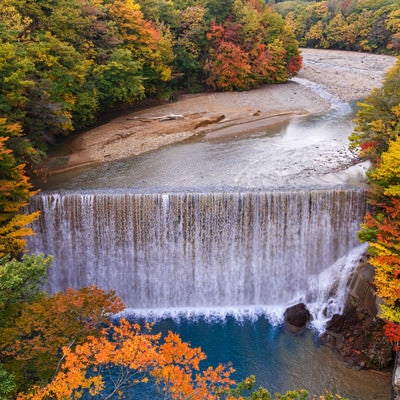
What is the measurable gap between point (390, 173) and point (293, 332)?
627 cm

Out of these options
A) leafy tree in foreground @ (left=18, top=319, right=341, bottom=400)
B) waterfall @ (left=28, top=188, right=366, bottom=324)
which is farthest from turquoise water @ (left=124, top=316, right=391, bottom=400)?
waterfall @ (left=28, top=188, right=366, bottom=324)

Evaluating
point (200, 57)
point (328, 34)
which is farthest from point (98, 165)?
point (328, 34)

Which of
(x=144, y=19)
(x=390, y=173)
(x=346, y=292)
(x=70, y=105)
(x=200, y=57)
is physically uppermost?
(x=144, y=19)

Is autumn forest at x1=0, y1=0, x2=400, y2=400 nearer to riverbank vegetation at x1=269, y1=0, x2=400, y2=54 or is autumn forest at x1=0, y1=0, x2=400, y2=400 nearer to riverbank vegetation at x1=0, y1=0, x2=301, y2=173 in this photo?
riverbank vegetation at x1=0, y1=0, x2=301, y2=173

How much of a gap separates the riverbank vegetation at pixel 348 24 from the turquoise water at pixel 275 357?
46847 millimetres

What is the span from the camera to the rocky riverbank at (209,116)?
878 inches

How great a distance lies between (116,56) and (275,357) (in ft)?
66.4

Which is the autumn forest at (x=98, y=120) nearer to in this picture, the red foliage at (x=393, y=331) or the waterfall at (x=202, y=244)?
the red foliage at (x=393, y=331)

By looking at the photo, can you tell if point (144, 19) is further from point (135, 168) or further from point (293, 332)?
point (293, 332)

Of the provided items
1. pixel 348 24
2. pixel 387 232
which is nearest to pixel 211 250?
pixel 387 232

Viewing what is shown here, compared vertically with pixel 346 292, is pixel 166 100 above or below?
above

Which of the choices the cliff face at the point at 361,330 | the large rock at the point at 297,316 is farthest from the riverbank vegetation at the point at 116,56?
the cliff face at the point at 361,330

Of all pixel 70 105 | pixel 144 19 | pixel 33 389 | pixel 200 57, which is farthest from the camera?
pixel 200 57

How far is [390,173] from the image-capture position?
12.7 m
